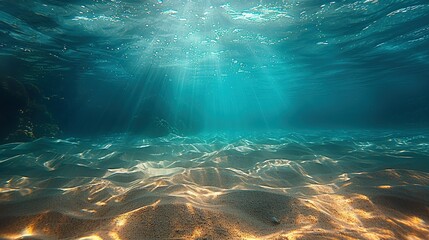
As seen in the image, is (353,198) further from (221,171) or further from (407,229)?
(221,171)

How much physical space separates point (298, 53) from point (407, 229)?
1981cm

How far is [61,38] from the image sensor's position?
A: 14.9m

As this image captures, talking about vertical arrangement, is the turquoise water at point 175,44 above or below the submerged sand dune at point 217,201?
above

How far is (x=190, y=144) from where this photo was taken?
1334 centimetres

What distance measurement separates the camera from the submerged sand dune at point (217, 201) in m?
3.34

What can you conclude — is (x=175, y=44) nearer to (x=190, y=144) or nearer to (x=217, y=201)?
(x=190, y=144)

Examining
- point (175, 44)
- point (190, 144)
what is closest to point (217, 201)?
point (190, 144)

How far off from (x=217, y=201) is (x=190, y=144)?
9.09 meters

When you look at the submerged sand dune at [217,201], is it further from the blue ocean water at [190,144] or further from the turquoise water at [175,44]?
the turquoise water at [175,44]

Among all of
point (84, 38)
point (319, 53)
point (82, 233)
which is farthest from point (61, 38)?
point (319, 53)

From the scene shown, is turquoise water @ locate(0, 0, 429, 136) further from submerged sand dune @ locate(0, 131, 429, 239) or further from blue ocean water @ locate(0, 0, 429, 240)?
submerged sand dune @ locate(0, 131, 429, 239)

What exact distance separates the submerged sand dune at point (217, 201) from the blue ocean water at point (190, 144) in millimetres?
33

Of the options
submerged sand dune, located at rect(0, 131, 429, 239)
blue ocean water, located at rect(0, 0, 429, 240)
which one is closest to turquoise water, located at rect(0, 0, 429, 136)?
blue ocean water, located at rect(0, 0, 429, 240)

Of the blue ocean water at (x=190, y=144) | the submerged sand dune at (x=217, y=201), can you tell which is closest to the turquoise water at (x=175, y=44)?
the blue ocean water at (x=190, y=144)
